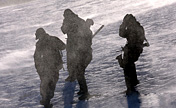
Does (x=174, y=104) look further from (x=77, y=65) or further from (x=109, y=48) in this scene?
(x=109, y=48)

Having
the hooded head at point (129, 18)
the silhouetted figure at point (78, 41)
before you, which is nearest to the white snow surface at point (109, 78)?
the silhouetted figure at point (78, 41)

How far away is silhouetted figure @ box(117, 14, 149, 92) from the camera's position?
709 cm

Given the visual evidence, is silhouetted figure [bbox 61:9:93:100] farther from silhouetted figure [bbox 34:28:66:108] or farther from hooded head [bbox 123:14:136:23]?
hooded head [bbox 123:14:136:23]

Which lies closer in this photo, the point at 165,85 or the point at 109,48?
the point at 165,85

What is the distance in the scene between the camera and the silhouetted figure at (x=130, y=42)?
7090 mm

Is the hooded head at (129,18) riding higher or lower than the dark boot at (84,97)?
higher

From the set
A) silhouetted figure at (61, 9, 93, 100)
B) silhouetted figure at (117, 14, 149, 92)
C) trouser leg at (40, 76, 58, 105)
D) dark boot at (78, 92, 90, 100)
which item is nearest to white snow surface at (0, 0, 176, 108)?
dark boot at (78, 92, 90, 100)

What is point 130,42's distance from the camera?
7184 mm

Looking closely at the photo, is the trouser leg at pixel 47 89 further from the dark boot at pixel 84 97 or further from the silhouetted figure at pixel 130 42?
the silhouetted figure at pixel 130 42

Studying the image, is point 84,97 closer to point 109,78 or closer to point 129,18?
point 109,78

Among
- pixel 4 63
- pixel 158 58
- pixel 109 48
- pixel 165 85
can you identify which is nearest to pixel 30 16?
pixel 4 63

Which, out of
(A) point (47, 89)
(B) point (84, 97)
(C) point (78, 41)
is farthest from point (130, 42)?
(A) point (47, 89)

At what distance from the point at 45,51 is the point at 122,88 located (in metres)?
2.46

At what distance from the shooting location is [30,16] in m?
33.7
